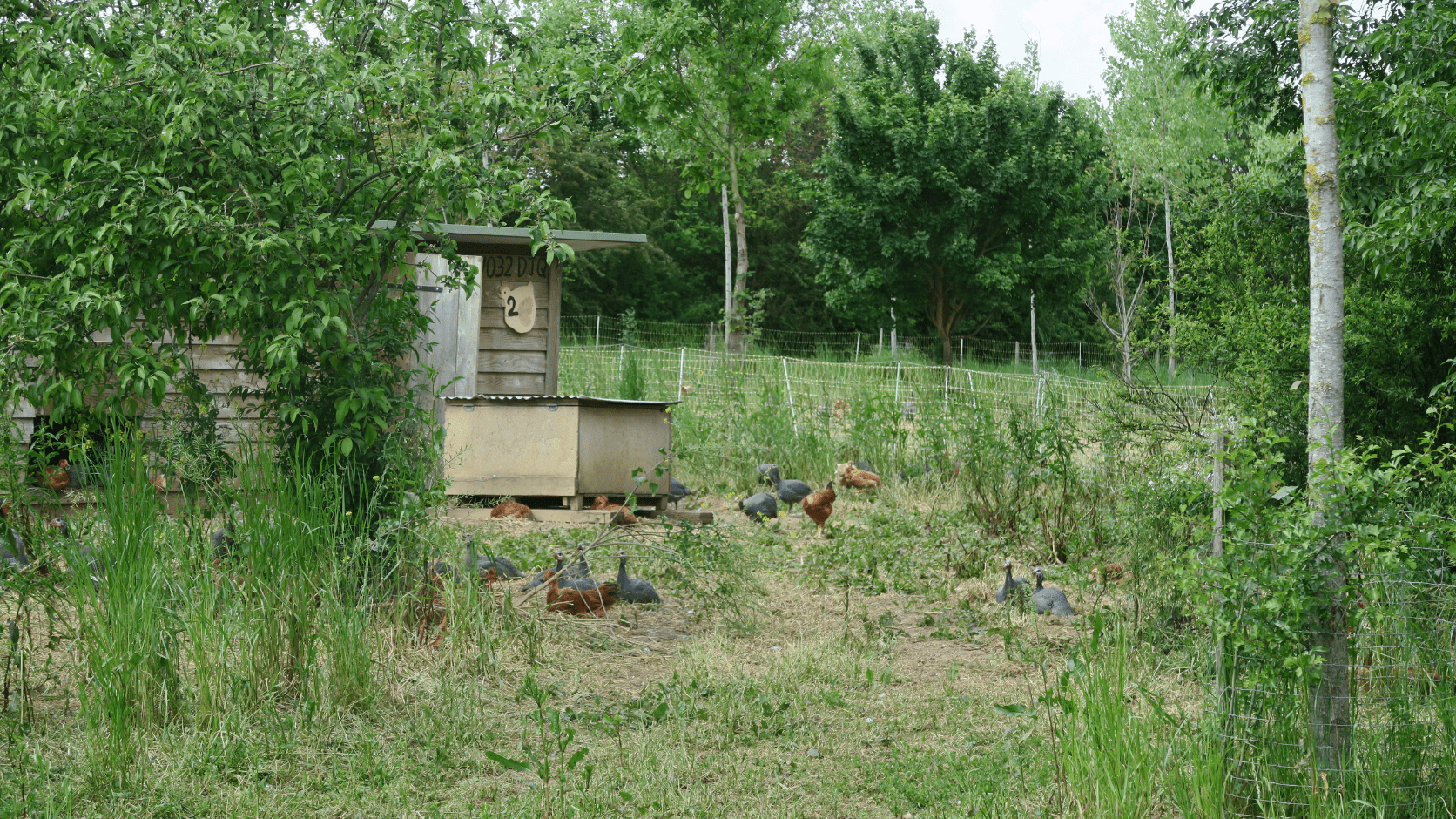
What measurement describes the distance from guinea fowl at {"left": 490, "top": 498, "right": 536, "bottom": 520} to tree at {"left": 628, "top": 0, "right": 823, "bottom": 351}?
9.97m

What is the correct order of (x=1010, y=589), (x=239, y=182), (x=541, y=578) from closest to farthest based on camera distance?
(x=239, y=182) → (x=541, y=578) → (x=1010, y=589)

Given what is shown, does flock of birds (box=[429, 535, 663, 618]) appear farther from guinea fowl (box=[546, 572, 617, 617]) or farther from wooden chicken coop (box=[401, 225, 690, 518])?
wooden chicken coop (box=[401, 225, 690, 518])

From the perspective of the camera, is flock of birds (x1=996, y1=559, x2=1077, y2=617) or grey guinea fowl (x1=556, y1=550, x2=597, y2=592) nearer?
grey guinea fowl (x1=556, y1=550, x2=597, y2=592)

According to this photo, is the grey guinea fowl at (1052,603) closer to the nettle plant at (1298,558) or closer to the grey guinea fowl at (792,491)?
the nettle plant at (1298,558)

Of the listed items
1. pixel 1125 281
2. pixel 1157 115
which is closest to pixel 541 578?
pixel 1125 281

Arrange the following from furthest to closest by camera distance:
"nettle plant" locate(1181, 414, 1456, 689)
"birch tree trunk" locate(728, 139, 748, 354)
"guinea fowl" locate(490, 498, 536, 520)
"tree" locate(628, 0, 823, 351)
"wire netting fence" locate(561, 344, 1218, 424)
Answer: "birch tree trunk" locate(728, 139, 748, 354), "tree" locate(628, 0, 823, 351), "wire netting fence" locate(561, 344, 1218, 424), "guinea fowl" locate(490, 498, 536, 520), "nettle plant" locate(1181, 414, 1456, 689)

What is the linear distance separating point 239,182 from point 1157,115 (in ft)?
95.0

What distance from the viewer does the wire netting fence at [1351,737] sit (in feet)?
9.05

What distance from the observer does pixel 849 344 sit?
3042cm

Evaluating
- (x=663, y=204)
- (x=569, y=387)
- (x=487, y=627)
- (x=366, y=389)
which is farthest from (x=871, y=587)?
(x=663, y=204)

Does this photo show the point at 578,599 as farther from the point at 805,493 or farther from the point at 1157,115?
the point at 1157,115

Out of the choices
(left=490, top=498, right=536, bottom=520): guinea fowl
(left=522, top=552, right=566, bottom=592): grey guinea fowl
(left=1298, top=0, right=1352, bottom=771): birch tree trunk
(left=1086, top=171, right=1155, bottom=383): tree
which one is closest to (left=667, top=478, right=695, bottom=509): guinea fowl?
(left=490, top=498, right=536, bottom=520): guinea fowl

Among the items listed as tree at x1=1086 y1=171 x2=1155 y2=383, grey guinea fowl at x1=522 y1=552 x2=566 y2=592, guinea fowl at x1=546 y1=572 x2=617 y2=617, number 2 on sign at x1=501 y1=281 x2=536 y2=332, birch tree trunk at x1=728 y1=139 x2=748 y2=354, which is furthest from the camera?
birch tree trunk at x1=728 y1=139 x2=748 y2=354

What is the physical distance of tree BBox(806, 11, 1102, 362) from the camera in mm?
21672
